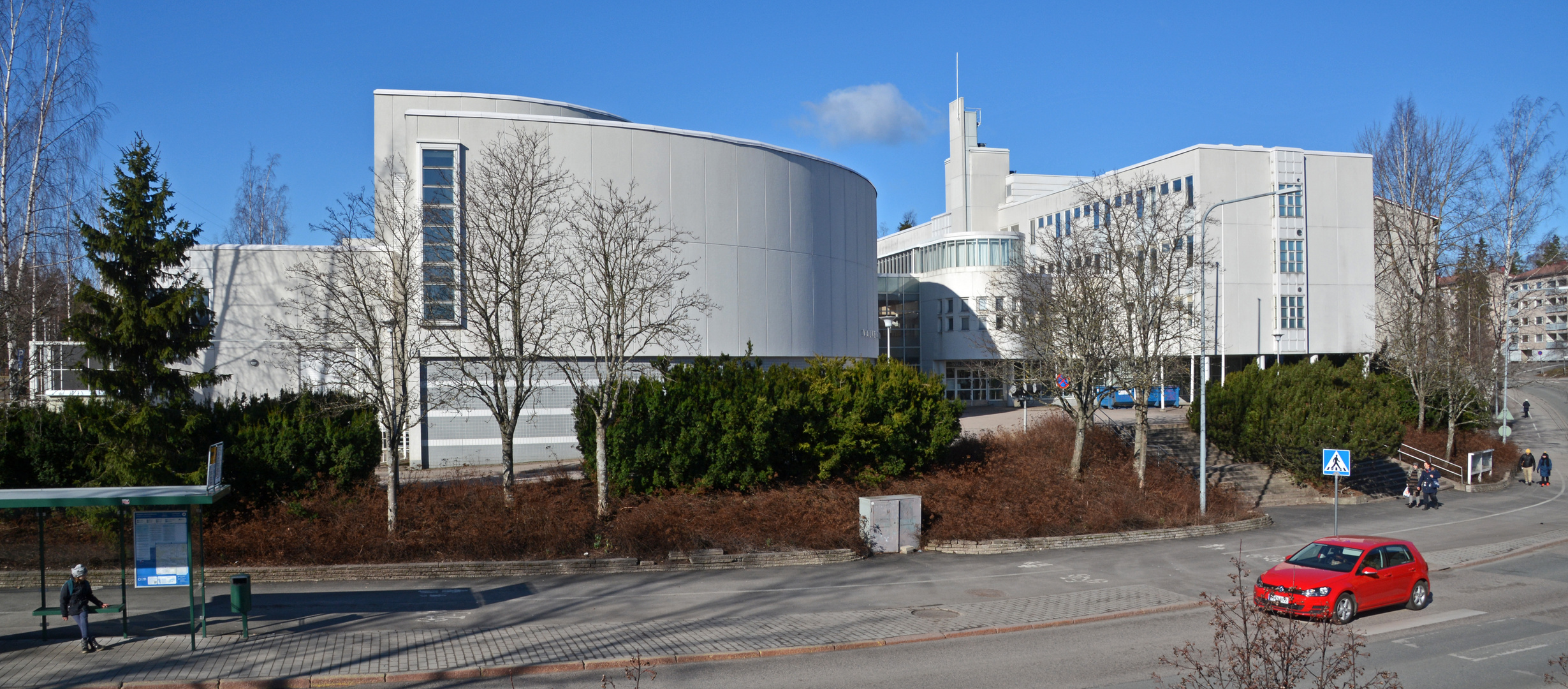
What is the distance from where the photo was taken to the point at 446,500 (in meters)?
21.3

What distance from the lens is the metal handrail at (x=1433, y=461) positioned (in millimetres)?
36781

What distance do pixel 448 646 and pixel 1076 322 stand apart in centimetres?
2027

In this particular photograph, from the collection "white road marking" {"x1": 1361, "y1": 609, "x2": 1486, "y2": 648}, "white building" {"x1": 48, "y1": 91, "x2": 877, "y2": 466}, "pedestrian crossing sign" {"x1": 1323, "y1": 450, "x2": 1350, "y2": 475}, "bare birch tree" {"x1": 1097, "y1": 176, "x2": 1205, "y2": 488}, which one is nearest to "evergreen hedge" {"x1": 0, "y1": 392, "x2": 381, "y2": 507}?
"white building" {"x1": 48, "y1": 91, "x2": 877, "y2": 466}

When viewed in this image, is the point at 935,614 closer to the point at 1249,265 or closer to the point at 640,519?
the point at 640,519

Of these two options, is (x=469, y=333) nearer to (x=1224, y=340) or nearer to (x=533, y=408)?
(x=533, y=408)

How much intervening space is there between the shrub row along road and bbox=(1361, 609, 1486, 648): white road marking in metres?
0.05

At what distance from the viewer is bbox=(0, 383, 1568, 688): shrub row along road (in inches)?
472

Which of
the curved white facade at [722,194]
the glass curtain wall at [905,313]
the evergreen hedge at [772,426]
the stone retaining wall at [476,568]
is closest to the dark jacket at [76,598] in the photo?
the stone retaining wall at [476,568]

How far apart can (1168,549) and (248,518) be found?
68.4ft

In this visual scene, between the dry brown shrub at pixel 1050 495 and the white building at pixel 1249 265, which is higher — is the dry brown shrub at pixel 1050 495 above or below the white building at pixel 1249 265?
below

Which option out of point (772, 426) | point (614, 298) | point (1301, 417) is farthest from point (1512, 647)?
point (1301, 417)

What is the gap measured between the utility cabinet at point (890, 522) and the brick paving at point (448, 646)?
17.9 feet

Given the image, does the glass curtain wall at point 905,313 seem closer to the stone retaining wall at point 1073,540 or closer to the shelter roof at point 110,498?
the stone retaining wall at point 1073,540

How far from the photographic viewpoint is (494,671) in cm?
1162
